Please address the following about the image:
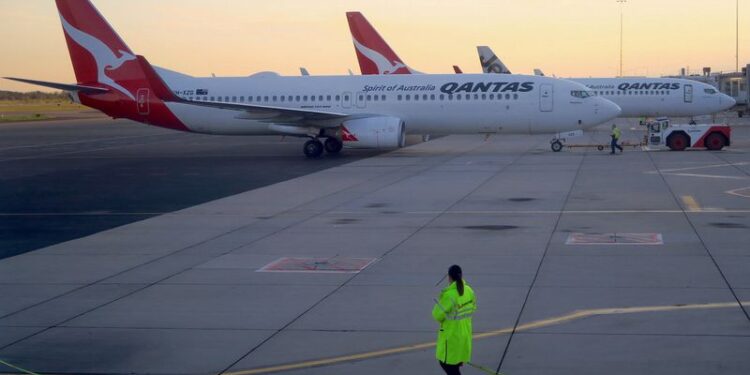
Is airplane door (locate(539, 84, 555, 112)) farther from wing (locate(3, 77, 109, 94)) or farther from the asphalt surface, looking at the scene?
wing (locate(3, 77, 109, 94))

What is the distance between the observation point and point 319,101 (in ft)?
136

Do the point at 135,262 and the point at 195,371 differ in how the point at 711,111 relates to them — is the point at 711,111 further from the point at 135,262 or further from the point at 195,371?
the point at 195,371

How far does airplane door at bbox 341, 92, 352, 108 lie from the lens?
4088cm

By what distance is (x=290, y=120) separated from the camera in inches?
1569

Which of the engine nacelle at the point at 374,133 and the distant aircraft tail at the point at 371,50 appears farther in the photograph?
the distant aircraft tail at the point at 371,50

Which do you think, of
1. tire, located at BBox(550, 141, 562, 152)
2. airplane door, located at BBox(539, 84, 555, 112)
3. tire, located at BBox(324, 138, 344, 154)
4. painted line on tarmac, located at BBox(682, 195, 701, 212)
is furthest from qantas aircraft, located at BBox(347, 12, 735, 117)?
painted line on tarmac, located at BBox(682, 195, 701, 212)

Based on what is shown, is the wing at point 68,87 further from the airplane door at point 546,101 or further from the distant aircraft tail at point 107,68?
the airplane door at point 546,101

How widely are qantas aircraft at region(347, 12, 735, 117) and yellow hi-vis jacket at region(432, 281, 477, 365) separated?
168ft

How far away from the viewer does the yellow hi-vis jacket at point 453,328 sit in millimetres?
8992

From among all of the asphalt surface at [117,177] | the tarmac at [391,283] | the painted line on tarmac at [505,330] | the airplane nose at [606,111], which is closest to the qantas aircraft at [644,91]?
the asphalt surface at [117,177]

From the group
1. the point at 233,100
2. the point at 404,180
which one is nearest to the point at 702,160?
the point at 404,180

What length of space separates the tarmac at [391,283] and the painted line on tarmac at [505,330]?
33 mm

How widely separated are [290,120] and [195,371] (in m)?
29.8

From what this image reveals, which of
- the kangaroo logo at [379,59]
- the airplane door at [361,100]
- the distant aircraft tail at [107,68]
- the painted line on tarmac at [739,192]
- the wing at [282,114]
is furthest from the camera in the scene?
the kangaroo logo at [379,59]
